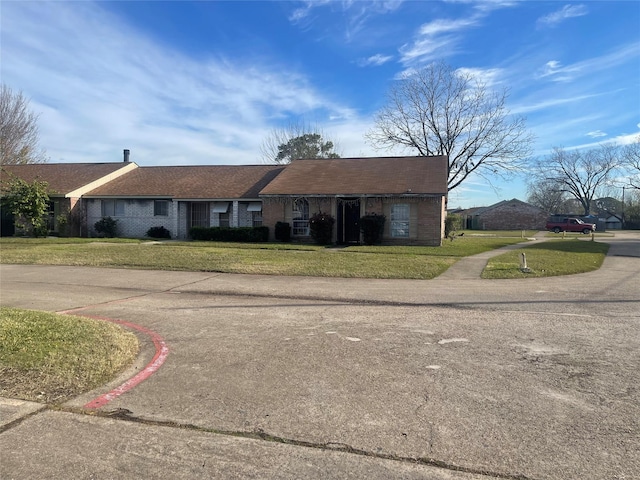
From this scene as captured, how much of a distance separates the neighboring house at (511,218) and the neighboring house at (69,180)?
1940 inches

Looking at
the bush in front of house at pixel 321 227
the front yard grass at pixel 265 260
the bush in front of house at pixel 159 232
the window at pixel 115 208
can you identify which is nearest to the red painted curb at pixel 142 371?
the front yard grass at pixel 265 260

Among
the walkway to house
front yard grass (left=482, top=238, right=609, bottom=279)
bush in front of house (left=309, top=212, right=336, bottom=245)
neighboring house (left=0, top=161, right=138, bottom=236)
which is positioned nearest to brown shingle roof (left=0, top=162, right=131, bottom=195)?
neighboring house (left=0, top=161, right=138, bottom=236)

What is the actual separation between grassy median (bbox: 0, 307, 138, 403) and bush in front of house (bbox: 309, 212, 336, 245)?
15745 millimetres

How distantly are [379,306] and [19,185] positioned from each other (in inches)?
892

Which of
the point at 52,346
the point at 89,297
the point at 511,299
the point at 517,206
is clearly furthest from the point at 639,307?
the point at 517,206

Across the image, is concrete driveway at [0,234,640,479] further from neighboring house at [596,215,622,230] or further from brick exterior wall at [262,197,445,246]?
neighboring house at [596,215,622,230]

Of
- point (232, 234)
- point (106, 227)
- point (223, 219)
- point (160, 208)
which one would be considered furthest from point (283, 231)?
point (106, 227)

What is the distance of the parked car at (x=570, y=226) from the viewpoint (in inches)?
1971

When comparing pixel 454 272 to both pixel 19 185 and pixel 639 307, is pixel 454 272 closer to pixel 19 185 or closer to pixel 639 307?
pixel 639 307

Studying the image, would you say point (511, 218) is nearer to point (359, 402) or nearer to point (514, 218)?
point (514, 218)

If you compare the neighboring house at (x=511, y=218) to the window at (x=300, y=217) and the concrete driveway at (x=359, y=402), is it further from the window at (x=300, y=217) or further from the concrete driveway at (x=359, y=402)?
the concrete driveway at (x=359, y=402)

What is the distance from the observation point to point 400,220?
2217cm

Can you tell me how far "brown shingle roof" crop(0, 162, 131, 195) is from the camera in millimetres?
27734

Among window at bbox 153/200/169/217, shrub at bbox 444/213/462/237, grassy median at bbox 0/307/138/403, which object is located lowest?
grassy median at bbox 0/307/138/403
